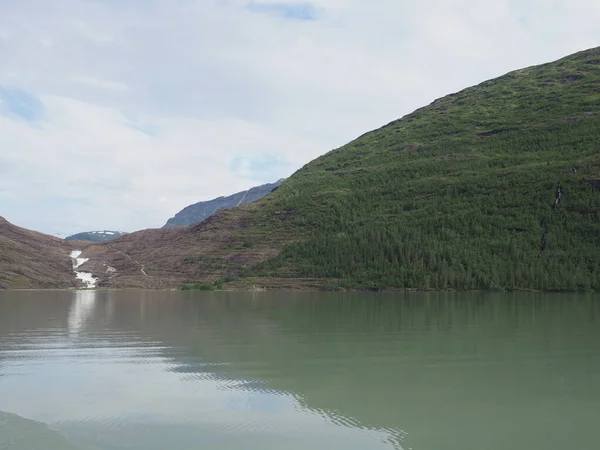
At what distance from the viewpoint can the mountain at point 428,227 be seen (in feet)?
349

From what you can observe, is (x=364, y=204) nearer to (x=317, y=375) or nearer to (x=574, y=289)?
(x=574, y=289)

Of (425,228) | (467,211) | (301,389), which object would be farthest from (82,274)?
(301,389)

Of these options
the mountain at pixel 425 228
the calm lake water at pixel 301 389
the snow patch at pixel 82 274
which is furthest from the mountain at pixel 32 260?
the calm lake water at pixel 301 389

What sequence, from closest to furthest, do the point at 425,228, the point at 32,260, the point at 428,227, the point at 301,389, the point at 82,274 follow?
the point at 301,389 < the point at 425,228 < the point at 428,227 < the point at 32,260 < the point at 82,274

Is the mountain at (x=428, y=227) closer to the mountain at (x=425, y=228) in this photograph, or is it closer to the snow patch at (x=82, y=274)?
the mountain at (x=425, y=228)

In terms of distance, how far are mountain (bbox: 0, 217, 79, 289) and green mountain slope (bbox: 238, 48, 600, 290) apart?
155 feet

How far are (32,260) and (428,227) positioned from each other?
317 feet

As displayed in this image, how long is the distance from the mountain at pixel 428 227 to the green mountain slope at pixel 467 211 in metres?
0.33

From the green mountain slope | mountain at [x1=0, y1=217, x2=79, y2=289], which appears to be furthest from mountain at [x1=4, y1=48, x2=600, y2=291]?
mountain at [x1=0, y1=217, x2=79, y2=289]

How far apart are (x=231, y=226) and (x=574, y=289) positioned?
85.5 meters

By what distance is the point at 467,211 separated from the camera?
126 metres

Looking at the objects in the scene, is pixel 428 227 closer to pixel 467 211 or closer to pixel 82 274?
pixel 467 211

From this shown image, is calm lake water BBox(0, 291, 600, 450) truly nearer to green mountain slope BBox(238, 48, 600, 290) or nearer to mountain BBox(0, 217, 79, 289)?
green mountain slope BBox(238, 48, 600, 290)

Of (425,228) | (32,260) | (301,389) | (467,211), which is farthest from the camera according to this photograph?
(32,260)
